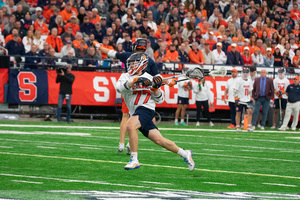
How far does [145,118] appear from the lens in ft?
34.2

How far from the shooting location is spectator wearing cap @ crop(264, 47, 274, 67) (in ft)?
90.2

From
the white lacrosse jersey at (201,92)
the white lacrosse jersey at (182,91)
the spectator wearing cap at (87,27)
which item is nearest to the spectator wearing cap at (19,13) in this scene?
the spectator wearing cap at (87,27)

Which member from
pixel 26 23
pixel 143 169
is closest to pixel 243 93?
pixel 26 23

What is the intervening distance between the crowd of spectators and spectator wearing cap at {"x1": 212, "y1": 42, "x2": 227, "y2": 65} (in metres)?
0.02

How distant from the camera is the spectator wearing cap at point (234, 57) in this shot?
26438 millimetres

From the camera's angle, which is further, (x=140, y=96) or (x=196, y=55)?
(x=196, y=55)

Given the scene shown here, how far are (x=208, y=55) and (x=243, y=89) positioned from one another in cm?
307

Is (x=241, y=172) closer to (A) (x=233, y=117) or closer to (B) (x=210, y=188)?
(B) (x=210, y=188)

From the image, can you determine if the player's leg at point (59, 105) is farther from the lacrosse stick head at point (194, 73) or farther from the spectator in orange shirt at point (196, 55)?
the lacrosse stick head at point (194, 73)

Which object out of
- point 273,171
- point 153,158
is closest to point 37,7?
point 153,158

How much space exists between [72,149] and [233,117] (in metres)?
11.2

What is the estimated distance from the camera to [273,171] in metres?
11.3

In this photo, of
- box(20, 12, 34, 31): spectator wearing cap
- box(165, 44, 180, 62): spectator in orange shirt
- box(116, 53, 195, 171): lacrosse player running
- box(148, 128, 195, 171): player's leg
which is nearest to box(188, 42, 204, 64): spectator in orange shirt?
box(165, 44, 180, 62): spectator in orange shirt

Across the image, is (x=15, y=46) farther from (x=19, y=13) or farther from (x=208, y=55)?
(x=208, y=55)
